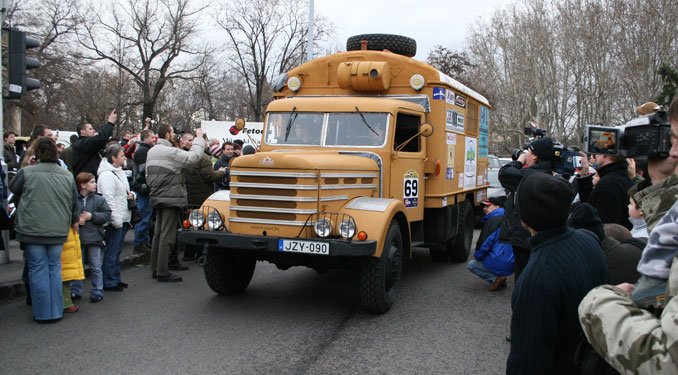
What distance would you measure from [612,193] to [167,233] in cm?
532

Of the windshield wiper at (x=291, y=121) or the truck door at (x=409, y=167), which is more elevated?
the windshield wiper at (x=291, y=121)

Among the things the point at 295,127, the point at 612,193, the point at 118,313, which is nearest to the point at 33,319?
the point at 118,313

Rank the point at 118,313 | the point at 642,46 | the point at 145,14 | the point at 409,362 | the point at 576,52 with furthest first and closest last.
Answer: the point at 145,14, the point at 576,52, the point at 642,46, the point at 118,313, the point at 409,362

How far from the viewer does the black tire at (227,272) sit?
21.7 feet

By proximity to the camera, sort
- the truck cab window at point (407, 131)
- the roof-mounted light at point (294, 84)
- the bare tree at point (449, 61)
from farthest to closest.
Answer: the bare tree at point (449, 61)
the roof-mounted light at point (294, 84)
the truck cab window at point (407, 131)

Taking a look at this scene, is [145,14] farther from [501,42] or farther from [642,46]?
[642,46]

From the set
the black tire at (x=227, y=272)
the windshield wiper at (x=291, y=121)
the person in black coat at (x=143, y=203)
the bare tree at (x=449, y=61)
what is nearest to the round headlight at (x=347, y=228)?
the black tire at (x=227, y=272)

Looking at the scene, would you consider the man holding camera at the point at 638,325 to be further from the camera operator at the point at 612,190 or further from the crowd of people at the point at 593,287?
the camera operator at the point at 612,190

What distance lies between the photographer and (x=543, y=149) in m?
6.01

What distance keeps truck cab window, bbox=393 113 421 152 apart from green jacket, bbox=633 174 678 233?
496cm

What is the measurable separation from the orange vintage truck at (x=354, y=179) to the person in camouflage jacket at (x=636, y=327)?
380cm

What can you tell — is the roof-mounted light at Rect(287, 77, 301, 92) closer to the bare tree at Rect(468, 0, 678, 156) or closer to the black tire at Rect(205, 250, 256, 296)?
the black tire at Rect(205, 250, 256, 296)

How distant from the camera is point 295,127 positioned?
288 inches

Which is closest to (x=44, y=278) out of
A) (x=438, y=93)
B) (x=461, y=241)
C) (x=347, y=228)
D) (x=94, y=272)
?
(x=94, y=272)
